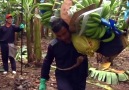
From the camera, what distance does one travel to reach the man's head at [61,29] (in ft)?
10.2

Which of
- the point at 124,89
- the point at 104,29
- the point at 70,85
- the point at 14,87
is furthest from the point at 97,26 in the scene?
the point at 124,89

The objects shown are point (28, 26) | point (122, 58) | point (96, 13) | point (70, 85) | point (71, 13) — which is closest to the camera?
point (96, 13)

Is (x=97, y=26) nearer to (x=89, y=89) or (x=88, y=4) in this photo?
(x=88, y=4)

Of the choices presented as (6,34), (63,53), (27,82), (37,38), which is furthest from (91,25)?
(37,38)

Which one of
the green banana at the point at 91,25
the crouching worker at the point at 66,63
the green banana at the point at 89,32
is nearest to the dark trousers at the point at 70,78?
the crouching worker at the point at 66,63

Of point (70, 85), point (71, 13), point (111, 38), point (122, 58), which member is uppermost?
point (71, 13)

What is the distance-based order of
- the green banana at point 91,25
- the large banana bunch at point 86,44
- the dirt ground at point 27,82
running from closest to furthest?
the green banana at point 91,25 → the large banana bunch at point 86,44 → the dirt ground at point 27,82

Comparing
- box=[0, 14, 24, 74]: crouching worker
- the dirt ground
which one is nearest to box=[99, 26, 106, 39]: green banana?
the dirt ground

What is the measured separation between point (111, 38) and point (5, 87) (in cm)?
279

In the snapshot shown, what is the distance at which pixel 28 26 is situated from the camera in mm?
6500

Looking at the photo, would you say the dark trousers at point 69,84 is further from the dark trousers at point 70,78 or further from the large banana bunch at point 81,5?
the large banana bunch at point 81,5

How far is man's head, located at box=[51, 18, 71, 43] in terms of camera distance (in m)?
3.10

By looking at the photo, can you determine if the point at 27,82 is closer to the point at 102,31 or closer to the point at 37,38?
the point at 37,38

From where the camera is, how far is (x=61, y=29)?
310 cm
